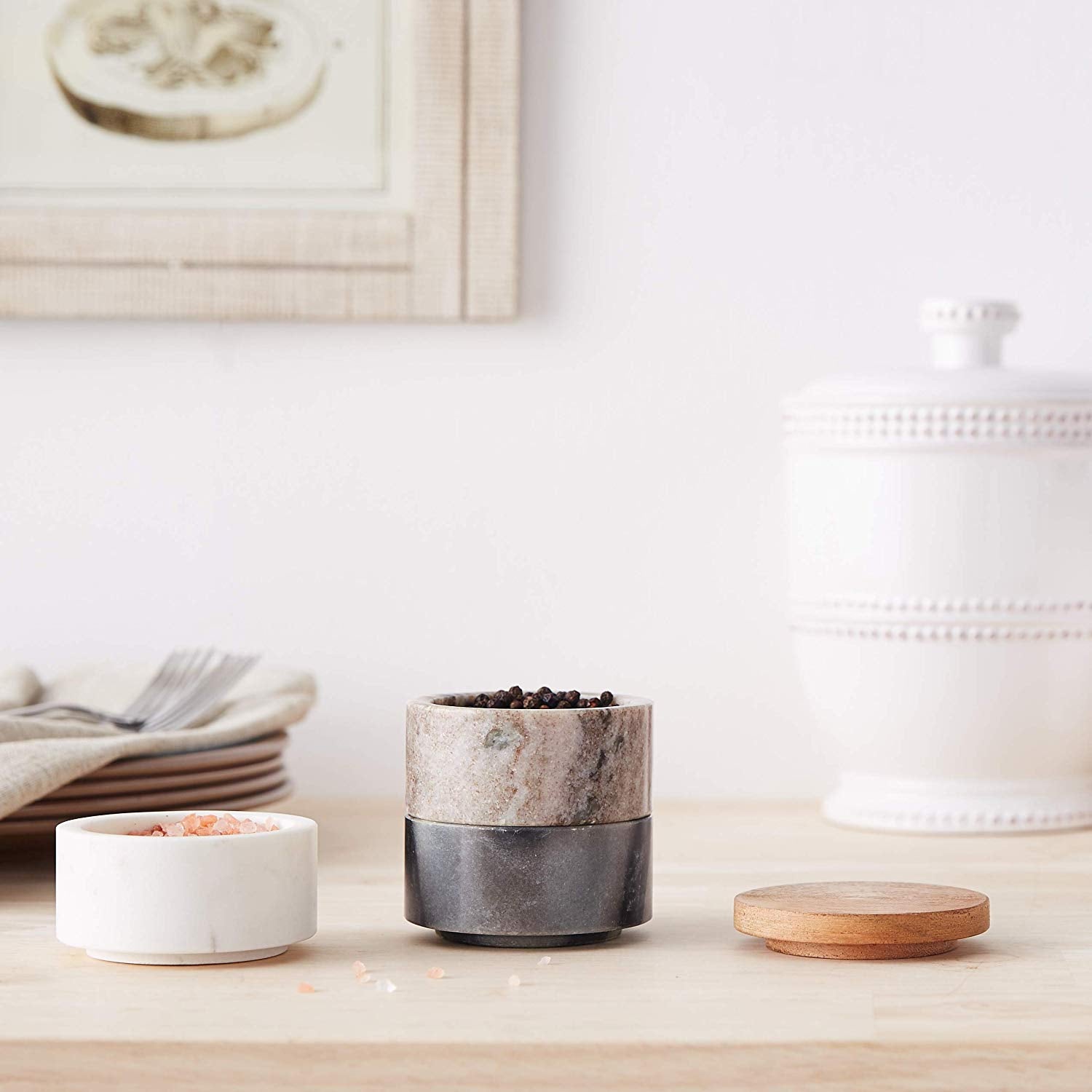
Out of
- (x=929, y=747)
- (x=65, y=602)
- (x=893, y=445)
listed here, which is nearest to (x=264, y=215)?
(x=65, y=602)

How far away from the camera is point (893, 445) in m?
1.09

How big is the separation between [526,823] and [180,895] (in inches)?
6.1

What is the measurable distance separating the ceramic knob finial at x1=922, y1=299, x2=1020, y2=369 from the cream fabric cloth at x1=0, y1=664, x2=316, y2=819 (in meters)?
0.52

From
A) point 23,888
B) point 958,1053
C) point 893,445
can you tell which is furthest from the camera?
point 893,445

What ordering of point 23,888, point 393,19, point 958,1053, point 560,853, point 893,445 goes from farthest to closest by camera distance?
point 393,19 < point 893,445 < point 23,888 < point 560,853 < point 958,1053

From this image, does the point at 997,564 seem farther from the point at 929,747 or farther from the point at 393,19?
the point at 393,19

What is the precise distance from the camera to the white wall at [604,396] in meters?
1.29

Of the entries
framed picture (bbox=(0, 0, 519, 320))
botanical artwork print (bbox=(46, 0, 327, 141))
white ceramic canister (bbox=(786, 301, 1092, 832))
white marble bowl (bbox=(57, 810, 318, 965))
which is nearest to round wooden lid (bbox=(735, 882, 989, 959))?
white marble bowl (bbox=(57, 810, 318, 965))

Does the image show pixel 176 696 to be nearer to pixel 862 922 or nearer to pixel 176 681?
pixel 176 681

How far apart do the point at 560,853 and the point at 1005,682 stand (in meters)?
0.49

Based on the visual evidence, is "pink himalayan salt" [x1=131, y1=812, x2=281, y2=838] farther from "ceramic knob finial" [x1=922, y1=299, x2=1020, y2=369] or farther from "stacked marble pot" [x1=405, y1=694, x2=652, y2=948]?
"ceramic knob finial" [x1=922, y1=299, x2=1020, y2=369]

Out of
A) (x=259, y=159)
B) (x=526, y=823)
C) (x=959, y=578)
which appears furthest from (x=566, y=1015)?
(x=259, y=159)

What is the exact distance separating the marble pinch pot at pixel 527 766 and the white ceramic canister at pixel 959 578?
415 mm

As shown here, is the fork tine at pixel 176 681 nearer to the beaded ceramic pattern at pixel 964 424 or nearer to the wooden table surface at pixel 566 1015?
the wooden table surface at pixel 566 1015
